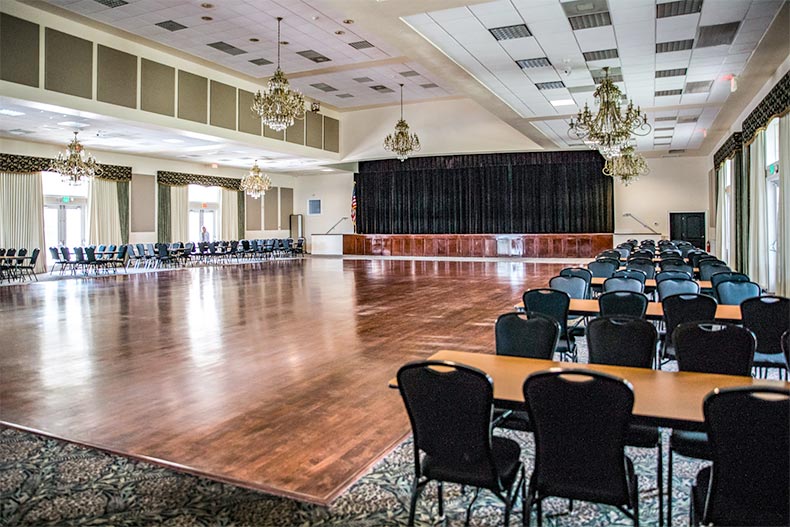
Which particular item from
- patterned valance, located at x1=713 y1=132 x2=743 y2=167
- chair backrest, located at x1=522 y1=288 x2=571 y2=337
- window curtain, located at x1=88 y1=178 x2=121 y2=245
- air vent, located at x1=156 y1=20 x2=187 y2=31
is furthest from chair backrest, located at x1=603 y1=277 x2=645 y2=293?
window curtain, located at x1=88 y1=178 x2=121 y2=245

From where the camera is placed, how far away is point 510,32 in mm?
8836

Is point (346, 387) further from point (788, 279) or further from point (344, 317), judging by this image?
point (788, 279)

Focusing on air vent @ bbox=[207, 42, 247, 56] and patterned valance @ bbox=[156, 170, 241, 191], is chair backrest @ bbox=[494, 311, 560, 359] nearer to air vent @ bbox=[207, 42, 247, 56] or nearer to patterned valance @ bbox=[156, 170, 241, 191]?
air vent @ bbox=[207, 42, 247, 56]

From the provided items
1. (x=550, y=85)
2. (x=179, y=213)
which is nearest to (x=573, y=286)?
(x=550, y=85)

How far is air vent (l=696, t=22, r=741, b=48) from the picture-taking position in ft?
27.9

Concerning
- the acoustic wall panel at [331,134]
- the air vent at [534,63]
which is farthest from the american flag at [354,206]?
the air vent at [534,63]

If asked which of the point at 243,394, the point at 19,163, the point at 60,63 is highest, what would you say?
the point at 60,63

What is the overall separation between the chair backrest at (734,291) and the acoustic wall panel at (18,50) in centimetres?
1283

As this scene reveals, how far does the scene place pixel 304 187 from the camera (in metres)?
30.6

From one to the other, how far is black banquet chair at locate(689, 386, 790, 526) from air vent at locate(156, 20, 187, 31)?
14.0m

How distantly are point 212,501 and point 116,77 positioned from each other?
13.5 metres

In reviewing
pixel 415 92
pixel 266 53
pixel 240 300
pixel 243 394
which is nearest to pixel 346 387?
pixel 243 394

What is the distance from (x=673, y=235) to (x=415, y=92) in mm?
12222

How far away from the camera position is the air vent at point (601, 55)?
9.76 m
